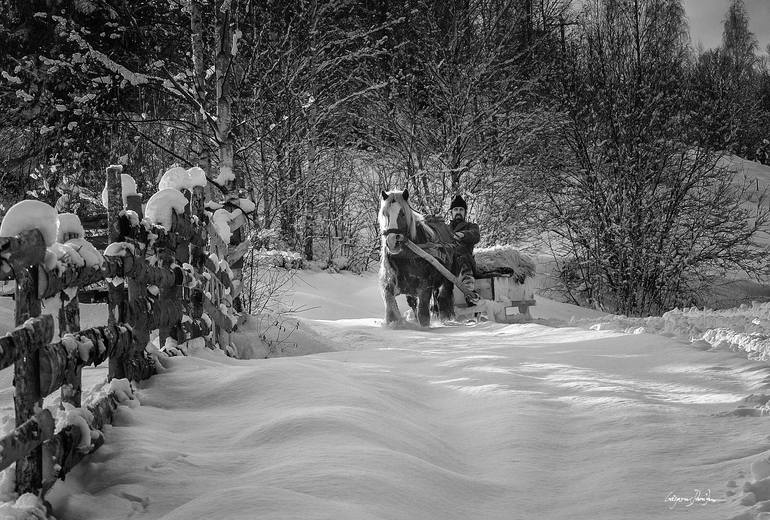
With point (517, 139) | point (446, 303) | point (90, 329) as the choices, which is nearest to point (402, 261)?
point (446, 303)

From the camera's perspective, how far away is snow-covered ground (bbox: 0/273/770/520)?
247 centimetres

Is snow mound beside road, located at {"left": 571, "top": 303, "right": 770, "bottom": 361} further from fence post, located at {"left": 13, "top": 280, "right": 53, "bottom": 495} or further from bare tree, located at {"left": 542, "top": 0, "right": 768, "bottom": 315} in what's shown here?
bare tree, located at {"left": 542, "top": 0, "right": 768, "bottom": 315}

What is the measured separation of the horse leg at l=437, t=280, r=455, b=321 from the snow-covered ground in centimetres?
509

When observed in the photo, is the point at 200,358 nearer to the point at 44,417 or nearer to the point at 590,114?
the point at 44,417

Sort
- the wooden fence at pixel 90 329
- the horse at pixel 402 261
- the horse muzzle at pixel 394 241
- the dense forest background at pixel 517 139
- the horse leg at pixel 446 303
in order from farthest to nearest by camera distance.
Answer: the dense forest background at pixel 517 139, the horse leg at pixel 446 303, the horse at pixel 402 261, the horse muzzle at pixel 394 241, the wooden fence at pixel 90 329

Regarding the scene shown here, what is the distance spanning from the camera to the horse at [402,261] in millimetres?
9422

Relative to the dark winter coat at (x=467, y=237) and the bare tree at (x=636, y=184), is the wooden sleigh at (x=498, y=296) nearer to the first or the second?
the dark winter coat at (x=467, y=237)

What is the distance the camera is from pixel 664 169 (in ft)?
60.3

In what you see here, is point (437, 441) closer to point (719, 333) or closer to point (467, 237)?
point (719, 333)

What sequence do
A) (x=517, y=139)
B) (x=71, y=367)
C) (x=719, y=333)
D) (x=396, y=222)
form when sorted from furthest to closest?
(x=517, y=139) → (x=396, y=222) → (x=719, y=333) → (x=71, y=367)

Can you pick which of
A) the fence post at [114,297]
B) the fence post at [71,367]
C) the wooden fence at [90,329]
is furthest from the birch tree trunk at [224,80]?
the fence post at [71,367]

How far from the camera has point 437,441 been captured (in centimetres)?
343

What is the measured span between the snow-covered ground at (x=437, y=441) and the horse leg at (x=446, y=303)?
509 cm

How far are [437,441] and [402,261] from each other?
634cm
